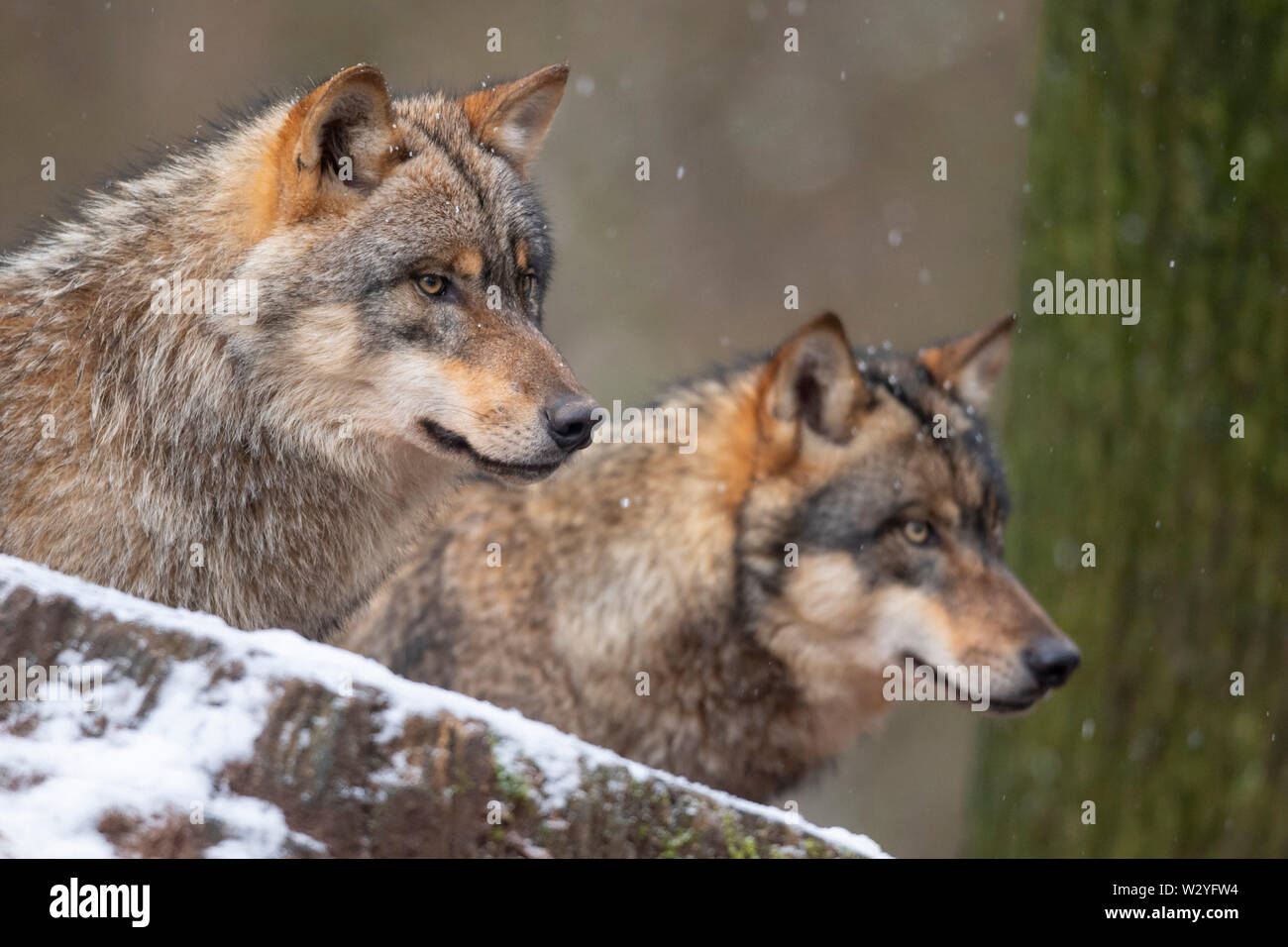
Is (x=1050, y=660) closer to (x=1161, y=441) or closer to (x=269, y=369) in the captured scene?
(x=1161, y=441)

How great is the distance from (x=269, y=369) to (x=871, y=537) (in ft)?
8.03

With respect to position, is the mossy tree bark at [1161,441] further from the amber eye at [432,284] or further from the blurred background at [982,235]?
the amber eye at [432,284]

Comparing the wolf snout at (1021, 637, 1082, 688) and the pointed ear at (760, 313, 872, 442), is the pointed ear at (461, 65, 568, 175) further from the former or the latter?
the wolf snout at (1021, 637, 1082, 688)

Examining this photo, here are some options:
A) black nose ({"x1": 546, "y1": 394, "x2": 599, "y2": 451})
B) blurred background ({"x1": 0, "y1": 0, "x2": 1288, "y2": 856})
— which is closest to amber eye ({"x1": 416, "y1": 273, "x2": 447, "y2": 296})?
black nose ({"x1": 546, "y1": 394, "x2": 599, "y2": 451})

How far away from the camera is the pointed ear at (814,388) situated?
525 cm

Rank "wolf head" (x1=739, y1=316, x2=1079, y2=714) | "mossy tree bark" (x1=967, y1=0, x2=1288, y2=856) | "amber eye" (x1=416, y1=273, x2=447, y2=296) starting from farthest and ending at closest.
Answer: "mossy tree bark" (x1=967, y1=0, x2=1288, y2=856)
"wolf head" (x1=739, y1=316, x2=1079, y2=714)
"amber eye" (x1=416, y1=273, x2=447, y2=296)

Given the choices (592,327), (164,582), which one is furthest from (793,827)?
(592,327)

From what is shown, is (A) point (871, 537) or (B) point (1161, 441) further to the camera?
(B) point (1161, 441)

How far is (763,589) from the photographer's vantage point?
17.3 ft

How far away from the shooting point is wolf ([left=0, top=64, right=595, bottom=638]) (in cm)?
396

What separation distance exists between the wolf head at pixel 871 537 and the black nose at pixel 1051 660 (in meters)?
0.01

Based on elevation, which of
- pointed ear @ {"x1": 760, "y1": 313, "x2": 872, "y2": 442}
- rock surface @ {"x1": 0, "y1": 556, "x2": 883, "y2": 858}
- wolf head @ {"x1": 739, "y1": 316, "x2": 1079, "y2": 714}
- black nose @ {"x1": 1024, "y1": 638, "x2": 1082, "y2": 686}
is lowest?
rock surface @ {"x1": 0, "y1": 556, "x2": 883, "y2": 858}

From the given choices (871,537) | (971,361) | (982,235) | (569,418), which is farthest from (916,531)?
(982,235)

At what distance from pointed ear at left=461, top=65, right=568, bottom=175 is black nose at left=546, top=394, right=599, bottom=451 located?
1276mm
